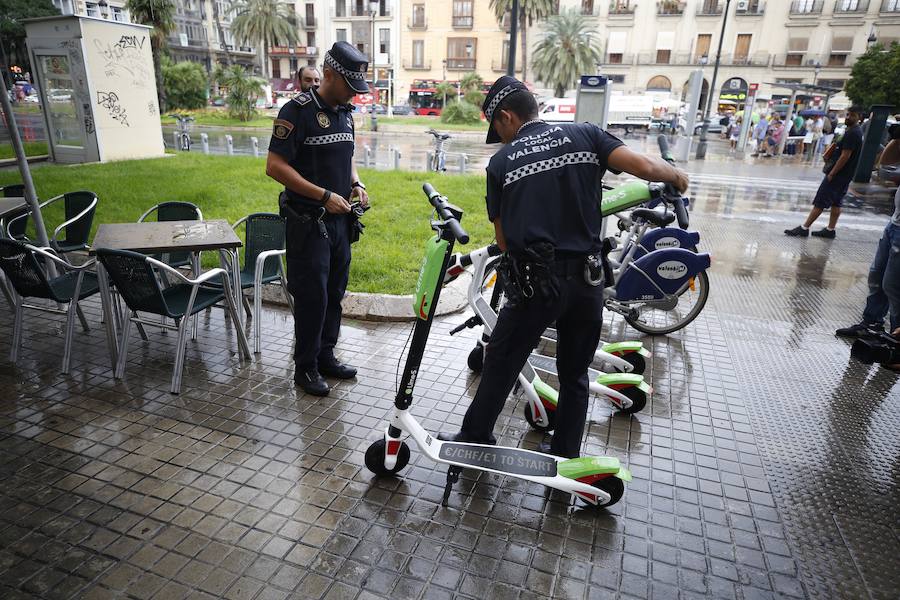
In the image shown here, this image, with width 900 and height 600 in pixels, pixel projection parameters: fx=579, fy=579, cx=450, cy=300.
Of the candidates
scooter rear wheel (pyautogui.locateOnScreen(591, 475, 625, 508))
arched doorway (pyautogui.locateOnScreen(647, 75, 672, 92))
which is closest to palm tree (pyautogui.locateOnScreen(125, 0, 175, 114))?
scooter rear wheel (pyautogui.locateOnScreen(591, 475, 625, 508))

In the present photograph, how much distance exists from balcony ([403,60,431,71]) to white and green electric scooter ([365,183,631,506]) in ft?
A: 184

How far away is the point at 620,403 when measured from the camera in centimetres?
383

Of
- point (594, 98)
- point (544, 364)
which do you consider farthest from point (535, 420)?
point (594, 98)

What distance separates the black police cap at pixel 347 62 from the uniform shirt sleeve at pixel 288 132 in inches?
13.8

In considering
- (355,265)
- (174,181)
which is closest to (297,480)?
(355,265)

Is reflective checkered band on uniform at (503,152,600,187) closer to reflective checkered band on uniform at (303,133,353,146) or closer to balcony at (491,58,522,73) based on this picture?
reflective checkered band on uniform at (303,133,353,146)

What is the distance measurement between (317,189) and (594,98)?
14.8 ft

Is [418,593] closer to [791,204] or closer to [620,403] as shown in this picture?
[620,403]

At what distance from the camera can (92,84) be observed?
1218 cm

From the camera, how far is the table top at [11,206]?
16.8 feet

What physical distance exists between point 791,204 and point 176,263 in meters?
12.3

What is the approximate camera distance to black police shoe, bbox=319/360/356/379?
4273 millimetres

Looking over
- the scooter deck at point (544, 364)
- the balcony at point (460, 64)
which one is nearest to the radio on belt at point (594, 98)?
the scooter deck at point (544, 364)

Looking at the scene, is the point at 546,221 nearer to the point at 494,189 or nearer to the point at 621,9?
the point at 494,189
